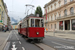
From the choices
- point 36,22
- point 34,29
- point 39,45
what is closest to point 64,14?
point 36,22

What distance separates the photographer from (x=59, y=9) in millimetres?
43719

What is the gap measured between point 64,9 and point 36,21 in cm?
3117

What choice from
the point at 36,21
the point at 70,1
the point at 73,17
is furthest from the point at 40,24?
the point at 70,1

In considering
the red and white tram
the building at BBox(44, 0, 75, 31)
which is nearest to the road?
the red and white tram

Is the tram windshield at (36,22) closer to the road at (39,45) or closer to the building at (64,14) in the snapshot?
the road at (39,45)

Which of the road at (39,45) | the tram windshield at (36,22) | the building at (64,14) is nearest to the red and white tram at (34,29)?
the tram windshield at (36,22)

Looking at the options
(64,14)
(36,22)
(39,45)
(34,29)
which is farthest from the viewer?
(64,14)

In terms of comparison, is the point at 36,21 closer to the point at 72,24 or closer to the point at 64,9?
the point at 72,24

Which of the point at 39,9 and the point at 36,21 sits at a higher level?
the point at 39,9

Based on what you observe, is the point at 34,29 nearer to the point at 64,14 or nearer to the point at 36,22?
the point at 36,22

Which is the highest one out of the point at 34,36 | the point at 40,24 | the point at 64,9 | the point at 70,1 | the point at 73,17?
the point at 70,1

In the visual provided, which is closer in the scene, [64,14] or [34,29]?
[34,29]

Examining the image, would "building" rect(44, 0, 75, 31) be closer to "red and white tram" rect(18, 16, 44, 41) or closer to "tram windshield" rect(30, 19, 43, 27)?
"tram windshield" rect(30, 19, 43, 27)

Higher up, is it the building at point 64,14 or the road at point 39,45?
the building at point 64,14
